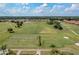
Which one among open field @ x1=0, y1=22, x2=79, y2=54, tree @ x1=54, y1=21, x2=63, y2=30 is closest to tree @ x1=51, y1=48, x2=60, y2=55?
open field @ x1=0, y1=22, x2=79, y2=54

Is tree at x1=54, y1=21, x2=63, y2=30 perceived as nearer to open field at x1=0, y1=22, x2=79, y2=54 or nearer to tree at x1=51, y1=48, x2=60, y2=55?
open field at x1=0, y1=22, x2=79, y2=54

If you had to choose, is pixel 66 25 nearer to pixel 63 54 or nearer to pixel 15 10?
pixel 63 54

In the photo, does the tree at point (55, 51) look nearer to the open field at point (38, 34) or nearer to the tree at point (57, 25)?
the open field at point (38, 34)

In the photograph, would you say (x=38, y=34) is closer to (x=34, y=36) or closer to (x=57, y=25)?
(x=34, y=36)

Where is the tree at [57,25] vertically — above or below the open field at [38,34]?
above

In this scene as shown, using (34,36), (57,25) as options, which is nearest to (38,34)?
(34,36)

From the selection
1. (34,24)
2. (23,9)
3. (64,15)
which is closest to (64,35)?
(64,15)

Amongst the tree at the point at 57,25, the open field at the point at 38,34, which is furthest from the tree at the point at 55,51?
the tree at the point at 57,25
